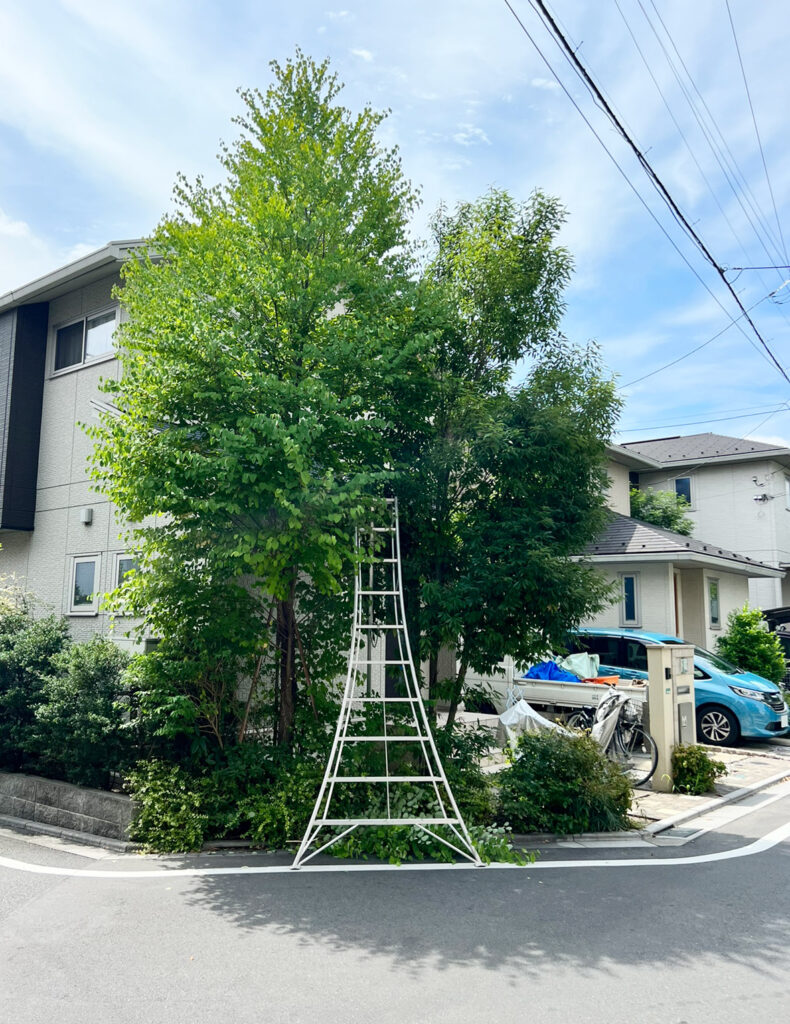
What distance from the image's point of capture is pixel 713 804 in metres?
8.72

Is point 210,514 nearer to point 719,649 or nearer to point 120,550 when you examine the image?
point 120,550

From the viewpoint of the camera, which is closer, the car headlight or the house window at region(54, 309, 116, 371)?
the house window at region(54, 309, 116, 371)

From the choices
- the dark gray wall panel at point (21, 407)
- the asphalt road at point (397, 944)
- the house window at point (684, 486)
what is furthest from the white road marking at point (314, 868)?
the house window at point (684, 486)

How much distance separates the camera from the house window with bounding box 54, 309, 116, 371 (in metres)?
12.4

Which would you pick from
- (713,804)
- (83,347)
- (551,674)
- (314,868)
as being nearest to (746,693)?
(551,674)

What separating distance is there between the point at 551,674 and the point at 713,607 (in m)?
7.78

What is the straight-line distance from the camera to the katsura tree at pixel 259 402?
266 inches

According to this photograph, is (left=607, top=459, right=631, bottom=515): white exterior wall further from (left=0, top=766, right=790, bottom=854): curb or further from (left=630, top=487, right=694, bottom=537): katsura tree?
(left=0, top=766, right=790, bottom=854): curb

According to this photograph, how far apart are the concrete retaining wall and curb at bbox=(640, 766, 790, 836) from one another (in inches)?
185

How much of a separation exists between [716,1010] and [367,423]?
16.4 ft

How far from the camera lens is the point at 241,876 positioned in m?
6.02

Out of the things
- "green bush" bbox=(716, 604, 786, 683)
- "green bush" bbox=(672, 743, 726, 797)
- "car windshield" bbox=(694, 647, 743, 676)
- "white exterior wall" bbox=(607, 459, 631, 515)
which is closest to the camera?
"green bush" bbox=(672, 743, 726, 797)

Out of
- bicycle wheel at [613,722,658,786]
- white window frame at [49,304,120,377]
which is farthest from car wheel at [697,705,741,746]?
white window frame at [49,304,120,377]

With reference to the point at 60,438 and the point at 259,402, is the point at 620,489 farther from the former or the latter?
the point at 259,402
